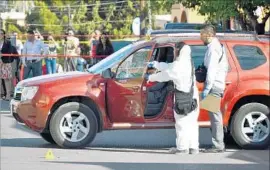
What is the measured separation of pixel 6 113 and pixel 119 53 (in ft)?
18.4

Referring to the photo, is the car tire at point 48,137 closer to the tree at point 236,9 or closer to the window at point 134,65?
the window at point 134,65

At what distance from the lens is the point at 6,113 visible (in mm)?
16672

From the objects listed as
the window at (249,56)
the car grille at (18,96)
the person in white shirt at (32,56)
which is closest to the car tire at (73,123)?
the car grille at (18,96)

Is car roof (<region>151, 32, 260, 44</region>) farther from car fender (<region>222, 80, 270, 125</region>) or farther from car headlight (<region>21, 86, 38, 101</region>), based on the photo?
car headlight (<region>21, 86, 38, 101</region>)

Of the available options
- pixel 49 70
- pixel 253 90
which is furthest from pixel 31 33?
pixel 253 90

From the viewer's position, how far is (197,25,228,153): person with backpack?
10.7 m

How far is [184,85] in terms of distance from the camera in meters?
10.5

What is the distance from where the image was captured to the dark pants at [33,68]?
60.2 ft

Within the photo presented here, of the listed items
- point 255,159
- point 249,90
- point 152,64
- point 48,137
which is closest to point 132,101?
point 152,64

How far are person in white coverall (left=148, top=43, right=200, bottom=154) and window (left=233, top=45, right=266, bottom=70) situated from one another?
1.04m

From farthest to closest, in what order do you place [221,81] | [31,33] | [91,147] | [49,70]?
1. [49,70]
2. [31,33]
3. [91,147]
4. [221,81]

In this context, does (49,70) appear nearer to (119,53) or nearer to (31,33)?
(31,33)

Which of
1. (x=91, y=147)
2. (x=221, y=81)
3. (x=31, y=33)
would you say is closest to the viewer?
(x=221, y=81)

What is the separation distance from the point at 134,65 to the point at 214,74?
55.0 inches
